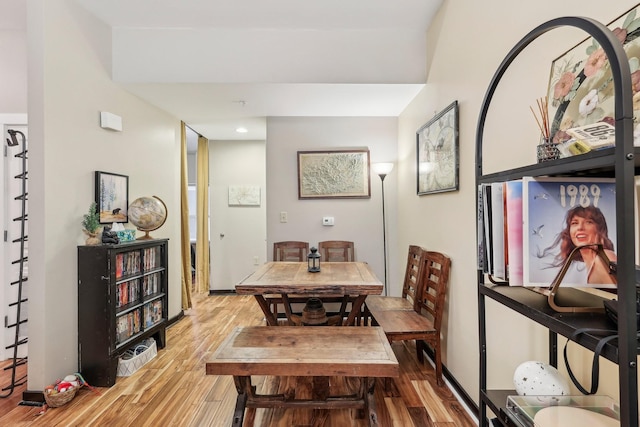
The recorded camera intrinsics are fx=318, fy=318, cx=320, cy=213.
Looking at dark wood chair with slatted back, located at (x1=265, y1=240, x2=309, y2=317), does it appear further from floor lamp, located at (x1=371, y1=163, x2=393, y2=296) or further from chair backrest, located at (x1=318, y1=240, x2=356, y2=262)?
floor lamp, located at (x1=371, y1=163, x2=393, y2=296)

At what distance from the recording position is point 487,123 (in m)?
1.77

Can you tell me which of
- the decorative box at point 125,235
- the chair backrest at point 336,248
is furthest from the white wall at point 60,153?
the chair backrest at point 336,248

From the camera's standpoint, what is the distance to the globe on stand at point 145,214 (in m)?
2.84

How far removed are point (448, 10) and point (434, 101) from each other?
630 millimetres

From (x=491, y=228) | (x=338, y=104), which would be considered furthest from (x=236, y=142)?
(x=491, y=228)

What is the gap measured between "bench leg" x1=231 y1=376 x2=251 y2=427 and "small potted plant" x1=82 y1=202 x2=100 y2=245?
1.59 m

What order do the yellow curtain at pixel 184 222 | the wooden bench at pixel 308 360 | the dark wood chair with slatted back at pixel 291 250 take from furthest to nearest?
1. the yellow curtain at pixel 184 222
2. the dark wood chair with slatted back at pixel 291 250
3. the wooden bench at pixel 308 360

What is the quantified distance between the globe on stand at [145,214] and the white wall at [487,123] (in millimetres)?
2448

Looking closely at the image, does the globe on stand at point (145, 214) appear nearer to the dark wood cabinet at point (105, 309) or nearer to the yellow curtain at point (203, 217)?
the dark wood cabinet at point (105, 309)

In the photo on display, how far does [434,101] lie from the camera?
2607mm

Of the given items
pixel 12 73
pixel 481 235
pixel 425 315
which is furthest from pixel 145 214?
pixel 481 235

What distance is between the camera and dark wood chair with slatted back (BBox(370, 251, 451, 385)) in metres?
2.23

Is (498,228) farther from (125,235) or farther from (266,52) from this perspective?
(125,235)

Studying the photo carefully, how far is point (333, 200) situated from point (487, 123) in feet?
7.29
